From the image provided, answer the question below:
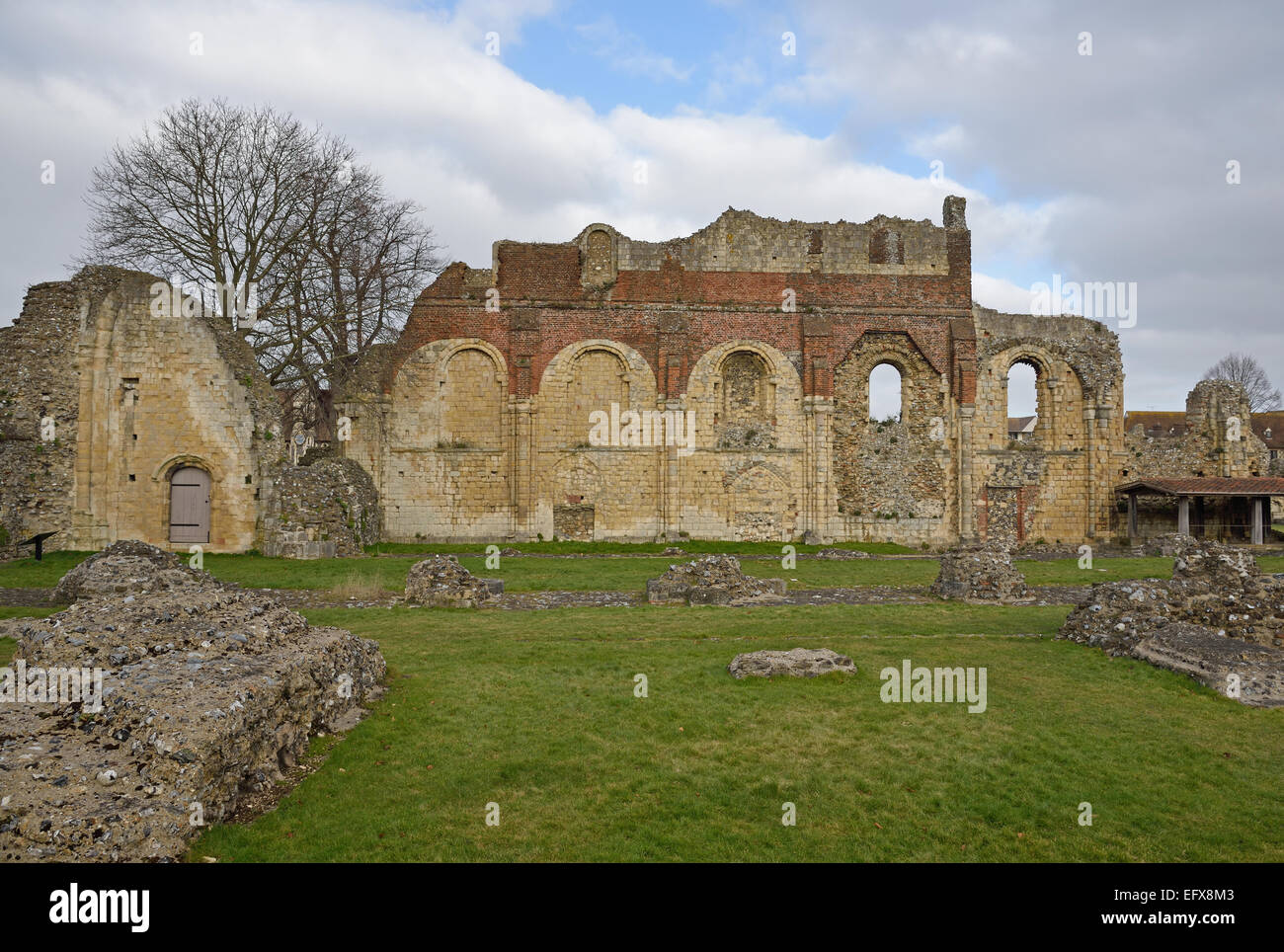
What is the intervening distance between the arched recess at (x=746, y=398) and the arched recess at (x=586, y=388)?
2.12 m

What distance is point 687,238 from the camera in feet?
99.3

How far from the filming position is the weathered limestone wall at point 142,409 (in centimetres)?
2284

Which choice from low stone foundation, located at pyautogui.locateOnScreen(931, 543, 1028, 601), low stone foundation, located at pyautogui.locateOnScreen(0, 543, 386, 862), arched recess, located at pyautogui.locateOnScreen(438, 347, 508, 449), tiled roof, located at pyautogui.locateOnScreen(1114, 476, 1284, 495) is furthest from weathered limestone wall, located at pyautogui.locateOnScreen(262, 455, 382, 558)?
tiled roof, located at pyautogui.locateOnScreen(1114, 476, 1284, 495)

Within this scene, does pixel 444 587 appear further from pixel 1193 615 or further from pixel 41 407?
pixel 41 407

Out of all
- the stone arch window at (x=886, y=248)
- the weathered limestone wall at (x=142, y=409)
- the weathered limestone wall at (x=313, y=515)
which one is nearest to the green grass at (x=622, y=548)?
the weathered limestone wall at (x=313, y=515)

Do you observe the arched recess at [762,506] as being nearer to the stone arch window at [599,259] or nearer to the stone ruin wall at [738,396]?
the stone ruin wall at [738,396]

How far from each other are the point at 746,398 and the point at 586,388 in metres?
6.37

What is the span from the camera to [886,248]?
102 feet

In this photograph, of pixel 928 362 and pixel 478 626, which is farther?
pixel 928 362

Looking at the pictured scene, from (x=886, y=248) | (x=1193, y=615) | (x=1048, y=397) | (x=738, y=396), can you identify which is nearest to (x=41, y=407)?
(x=738, y=396)
